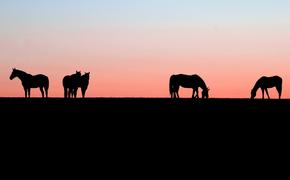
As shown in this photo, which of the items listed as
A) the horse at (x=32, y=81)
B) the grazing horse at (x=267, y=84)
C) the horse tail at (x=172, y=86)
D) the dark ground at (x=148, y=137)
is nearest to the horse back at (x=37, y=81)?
the horse at (x=32, y=81)

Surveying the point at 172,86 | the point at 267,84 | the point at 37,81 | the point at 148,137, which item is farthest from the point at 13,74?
the point at 148,137

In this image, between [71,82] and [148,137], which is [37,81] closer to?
[71,82]

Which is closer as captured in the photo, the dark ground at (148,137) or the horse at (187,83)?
the dark ground at (148,137)

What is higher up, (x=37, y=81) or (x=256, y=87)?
(x=37, y=81)

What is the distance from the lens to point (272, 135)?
1173 cm

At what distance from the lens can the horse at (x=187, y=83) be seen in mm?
34812

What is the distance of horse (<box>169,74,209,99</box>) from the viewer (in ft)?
114

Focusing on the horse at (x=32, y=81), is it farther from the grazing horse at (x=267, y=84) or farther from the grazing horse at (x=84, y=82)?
the grazing horse at (x=267, y=84)

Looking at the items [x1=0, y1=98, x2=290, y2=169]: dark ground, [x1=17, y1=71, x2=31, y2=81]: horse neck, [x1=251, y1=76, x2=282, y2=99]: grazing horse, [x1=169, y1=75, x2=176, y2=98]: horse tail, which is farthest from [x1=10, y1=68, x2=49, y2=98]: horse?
[x1=0, y1=98, x2=290, y2=169]: dark ground

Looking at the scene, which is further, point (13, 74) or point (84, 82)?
point (13, 74)

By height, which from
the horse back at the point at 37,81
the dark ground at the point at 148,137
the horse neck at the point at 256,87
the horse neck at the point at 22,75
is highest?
the horse neck at the point at 22,75

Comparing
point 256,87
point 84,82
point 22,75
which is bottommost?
point 256,87

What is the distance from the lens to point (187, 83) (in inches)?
1384

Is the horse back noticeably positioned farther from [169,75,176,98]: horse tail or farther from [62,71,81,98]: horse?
[169,75,176,98]: horse tail
